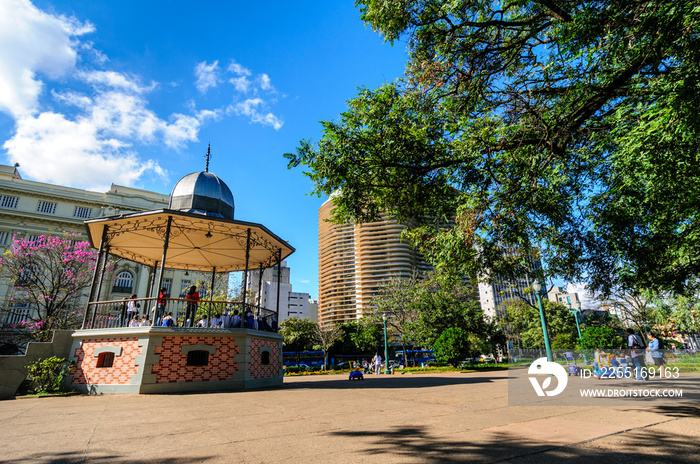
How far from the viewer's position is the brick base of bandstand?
1170 cm

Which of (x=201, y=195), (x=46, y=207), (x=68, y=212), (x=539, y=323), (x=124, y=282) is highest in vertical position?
(x=46, y=207)

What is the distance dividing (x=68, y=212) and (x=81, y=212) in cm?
128

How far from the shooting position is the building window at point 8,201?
4000cm

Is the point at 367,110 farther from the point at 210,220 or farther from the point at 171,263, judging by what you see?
the point at 171,263

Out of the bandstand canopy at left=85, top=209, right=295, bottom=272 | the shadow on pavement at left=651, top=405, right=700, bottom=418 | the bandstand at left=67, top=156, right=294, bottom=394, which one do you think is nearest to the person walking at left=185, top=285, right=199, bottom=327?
the bandstand at left=67, top=156, right=294, bottom=394

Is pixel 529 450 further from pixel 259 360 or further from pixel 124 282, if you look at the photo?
pixel 124 282

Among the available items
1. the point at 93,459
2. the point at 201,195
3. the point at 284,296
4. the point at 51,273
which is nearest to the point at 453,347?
the point at 201,195

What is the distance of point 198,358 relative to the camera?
Result: 12617mm

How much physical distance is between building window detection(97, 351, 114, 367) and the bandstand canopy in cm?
477

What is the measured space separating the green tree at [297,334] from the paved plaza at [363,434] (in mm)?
45447

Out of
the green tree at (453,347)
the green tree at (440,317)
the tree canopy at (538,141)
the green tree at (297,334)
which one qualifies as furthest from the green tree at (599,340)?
the green tree at (297,334)

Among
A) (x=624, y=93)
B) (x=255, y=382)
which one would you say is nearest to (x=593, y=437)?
(x=624, y=93)

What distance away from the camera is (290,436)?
4539 millimetres

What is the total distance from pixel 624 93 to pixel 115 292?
4904cm
